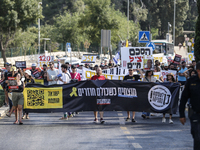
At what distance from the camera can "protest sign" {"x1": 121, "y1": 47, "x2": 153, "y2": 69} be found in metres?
14.2

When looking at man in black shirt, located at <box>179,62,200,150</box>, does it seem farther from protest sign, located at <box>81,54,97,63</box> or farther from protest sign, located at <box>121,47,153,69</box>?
protest sign, located at <box>81,54,97,63</box>

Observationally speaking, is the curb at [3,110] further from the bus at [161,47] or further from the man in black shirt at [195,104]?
the bus at [161,47]

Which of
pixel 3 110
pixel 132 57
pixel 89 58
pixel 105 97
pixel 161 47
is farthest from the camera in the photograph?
pixel 161 47

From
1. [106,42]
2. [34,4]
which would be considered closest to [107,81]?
[106,42]

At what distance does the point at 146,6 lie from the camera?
7588cm

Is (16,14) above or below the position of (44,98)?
above

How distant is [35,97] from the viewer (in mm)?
11656

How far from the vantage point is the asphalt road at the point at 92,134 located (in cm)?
793

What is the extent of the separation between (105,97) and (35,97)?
2.30m

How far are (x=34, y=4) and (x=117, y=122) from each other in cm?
2395

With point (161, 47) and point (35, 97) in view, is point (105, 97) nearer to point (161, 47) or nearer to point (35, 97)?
point (35, 97)

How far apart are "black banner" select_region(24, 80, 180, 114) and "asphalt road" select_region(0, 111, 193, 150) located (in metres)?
0.46

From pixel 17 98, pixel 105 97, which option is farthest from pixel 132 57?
pixel 17 98

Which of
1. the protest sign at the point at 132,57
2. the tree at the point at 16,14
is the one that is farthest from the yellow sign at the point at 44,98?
the tree at the point at 16,14
